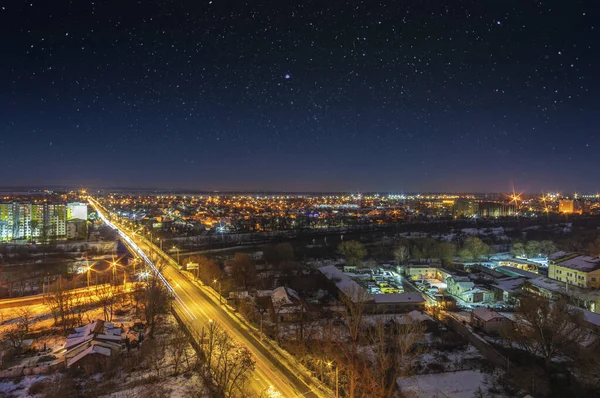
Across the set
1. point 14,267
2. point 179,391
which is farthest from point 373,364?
point 14,267

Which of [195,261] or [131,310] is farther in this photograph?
[195,261]

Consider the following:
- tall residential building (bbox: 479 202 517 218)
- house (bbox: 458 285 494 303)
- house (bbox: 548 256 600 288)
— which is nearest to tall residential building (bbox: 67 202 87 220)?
house (bbox: 458 285 494 303)

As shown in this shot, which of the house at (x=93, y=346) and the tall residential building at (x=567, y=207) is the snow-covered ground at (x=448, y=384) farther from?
the tall residential building at (x=567, y=207)

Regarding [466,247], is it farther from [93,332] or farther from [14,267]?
[14,267]

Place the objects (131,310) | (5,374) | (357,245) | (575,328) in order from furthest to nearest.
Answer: (357,245) → (131,310) → (575,328) → (5,374)

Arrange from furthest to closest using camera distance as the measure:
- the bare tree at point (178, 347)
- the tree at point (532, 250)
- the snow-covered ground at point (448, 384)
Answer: the tree at point (532, 250)
the bare tree at point (178, 347)
the snow-covered ground at point (448, 384)

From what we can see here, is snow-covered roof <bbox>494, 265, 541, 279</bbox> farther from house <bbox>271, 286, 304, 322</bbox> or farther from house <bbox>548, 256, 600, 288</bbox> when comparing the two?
house <bbox>271, 286, 304, 322</bbox>

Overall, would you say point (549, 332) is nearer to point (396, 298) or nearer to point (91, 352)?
point (396, 298)

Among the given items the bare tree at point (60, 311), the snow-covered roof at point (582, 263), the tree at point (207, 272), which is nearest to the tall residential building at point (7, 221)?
the tree at point (207, 272)
